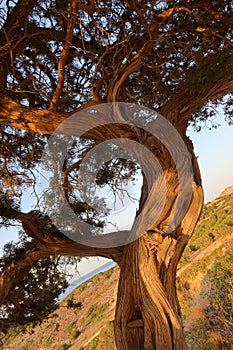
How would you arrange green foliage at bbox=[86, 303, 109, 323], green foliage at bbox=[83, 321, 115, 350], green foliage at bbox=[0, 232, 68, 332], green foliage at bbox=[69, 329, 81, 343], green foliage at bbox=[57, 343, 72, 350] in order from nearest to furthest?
green foliage at bbox=[0, 232, 68, 332] → green foliage at bbox=[83, 321, 115, 350] → green foliage at bbox=[57, 343, 72, 350] → green foliage at bbox=[69, 329, 81, 343] → green foliage at bbox=[86, 303, 109, 323]

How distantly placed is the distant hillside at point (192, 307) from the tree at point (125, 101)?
214 cm

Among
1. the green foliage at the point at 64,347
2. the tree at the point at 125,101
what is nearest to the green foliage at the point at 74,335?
the green foliage at the point at 64,347

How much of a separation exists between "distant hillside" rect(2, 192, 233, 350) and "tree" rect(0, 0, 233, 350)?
214 centimetres

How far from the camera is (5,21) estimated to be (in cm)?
403

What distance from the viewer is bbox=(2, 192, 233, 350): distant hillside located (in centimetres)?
1056

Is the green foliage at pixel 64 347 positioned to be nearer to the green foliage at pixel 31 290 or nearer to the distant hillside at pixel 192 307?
the distant hillside at pixel 192 307

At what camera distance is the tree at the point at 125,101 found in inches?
130

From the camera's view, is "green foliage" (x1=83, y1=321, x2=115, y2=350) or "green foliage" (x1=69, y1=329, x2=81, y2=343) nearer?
"green foliage" (x1=83, y1=321, x2=115, y2=350)

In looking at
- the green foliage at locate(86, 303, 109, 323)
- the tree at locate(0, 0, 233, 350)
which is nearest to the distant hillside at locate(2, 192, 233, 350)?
the green foliage at locate(86, 303, 109, 323)

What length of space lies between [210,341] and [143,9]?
1015 cm

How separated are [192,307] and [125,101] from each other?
1255 centimetres

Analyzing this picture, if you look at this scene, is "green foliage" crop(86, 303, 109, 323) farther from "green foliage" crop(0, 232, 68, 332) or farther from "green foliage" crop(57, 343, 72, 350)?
"green foliage" crop(0, 232, 68, 332)

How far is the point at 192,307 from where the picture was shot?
48.3 feet

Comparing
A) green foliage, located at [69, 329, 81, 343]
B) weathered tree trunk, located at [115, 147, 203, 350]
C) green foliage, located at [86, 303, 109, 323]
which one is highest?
green foliage, located at [86, 303, 109, 323]
